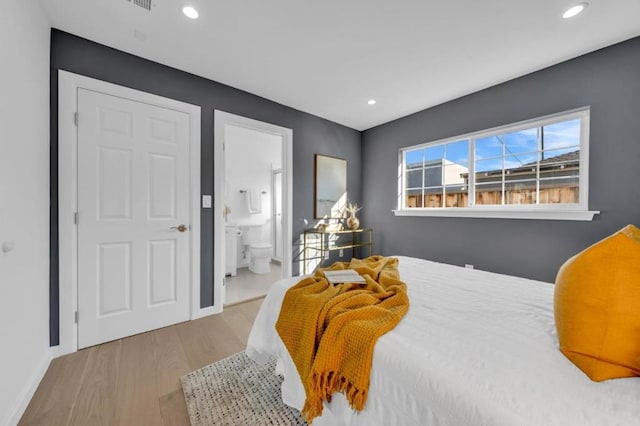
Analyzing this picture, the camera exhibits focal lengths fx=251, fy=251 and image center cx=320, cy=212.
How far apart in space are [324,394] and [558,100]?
3.16 m

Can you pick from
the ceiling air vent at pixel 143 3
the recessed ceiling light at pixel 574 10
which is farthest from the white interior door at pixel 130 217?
the recessed ceiling light at pixel 574 10

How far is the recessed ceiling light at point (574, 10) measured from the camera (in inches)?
66.4

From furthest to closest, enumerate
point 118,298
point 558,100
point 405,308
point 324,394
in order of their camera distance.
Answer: point 558,100
point 118,298
point 405,308
point 324,394

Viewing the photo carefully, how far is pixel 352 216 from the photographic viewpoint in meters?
3.94

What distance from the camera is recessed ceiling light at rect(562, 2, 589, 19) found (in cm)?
169

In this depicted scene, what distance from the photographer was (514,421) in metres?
0.62

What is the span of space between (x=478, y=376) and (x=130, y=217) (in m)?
2.63

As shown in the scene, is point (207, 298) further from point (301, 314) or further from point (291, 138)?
point (291, 138)

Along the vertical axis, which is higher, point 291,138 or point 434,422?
point 291,138

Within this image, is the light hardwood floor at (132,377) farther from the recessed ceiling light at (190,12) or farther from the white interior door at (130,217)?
the recessed ceiling light at (190,12)

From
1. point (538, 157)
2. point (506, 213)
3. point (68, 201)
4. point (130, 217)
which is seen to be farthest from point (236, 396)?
point (538, 157)

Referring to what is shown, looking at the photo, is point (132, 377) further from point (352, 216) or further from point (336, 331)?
point (352, 216)

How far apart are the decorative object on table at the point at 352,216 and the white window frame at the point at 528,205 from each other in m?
0.74

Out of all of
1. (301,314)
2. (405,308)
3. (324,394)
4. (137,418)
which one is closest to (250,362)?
(137,418)
